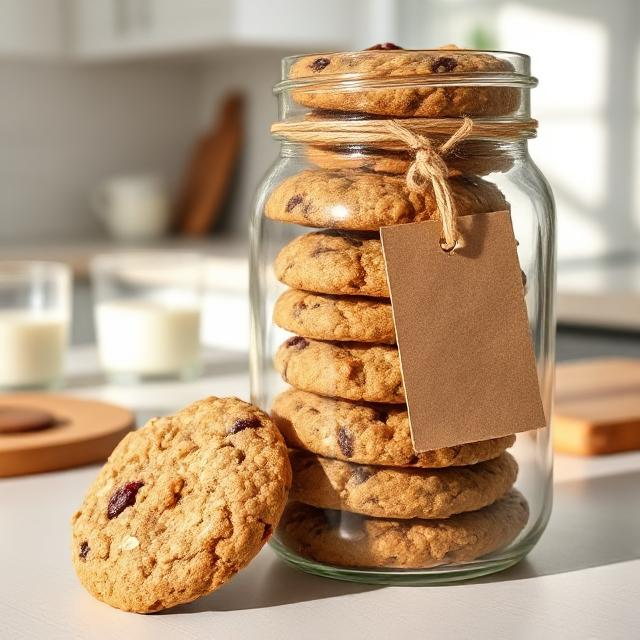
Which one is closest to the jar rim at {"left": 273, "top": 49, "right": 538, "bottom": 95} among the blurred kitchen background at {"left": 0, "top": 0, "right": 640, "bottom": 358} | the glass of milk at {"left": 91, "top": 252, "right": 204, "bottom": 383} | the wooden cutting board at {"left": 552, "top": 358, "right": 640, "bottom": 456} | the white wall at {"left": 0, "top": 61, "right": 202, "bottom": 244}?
the wooden cutting board at {"left": 552, "top": 358, "right": 640, "bottom": 456}

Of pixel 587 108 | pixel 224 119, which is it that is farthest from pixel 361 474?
pixel 224 119

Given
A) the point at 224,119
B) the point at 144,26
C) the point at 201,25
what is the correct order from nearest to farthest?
1. the point at 201,25
2. the point at 144,26
3. the point at 224,119

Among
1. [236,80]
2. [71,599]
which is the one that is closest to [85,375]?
[71,599]

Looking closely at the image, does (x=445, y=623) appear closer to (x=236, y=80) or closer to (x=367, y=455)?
(x=367, y=455)

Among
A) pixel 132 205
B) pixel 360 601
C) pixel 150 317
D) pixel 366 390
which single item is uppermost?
pixel 366 390

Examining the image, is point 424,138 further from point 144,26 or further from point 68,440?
point 144,26

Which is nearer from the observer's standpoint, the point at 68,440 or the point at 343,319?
the point at 343,319

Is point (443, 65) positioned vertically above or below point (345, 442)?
above

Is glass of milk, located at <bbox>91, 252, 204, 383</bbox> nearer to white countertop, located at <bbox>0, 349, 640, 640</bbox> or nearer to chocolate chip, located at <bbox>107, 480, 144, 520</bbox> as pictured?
white countertop, located at <bbox>0, 349, 640, 640</bbox>
